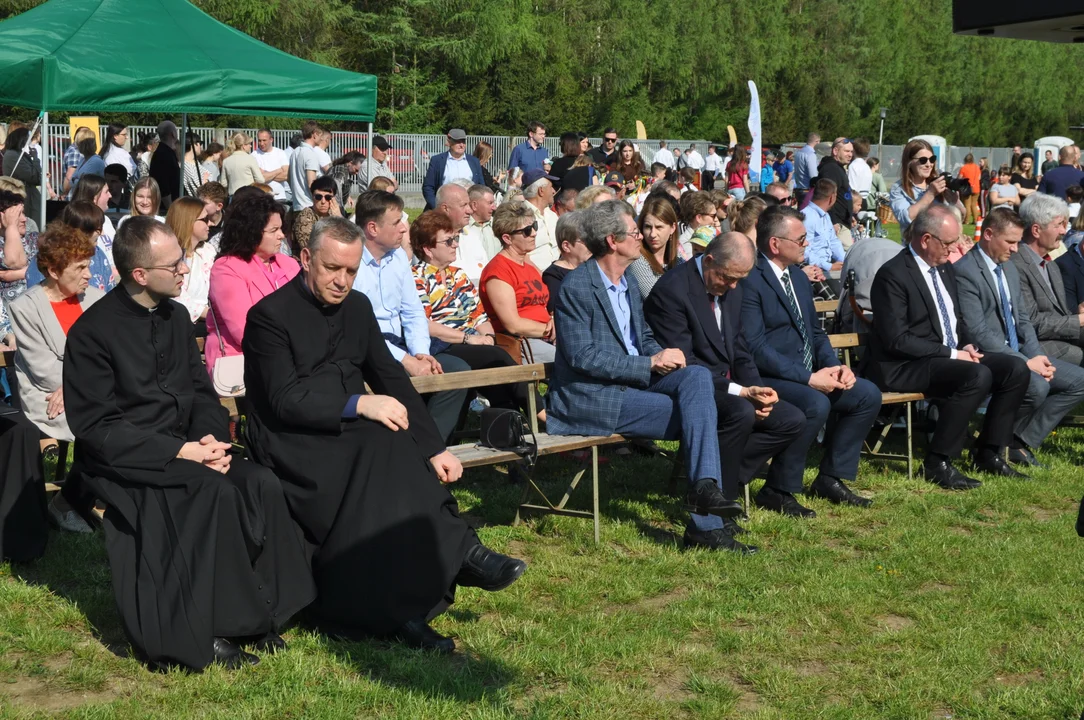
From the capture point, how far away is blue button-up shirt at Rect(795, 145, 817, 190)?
1997 cm

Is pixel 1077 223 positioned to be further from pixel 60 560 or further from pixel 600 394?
pixel 60 560

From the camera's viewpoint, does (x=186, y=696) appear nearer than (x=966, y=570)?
Yes

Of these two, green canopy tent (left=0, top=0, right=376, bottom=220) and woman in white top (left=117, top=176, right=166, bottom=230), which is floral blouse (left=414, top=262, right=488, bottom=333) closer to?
woman in white top (left=117, top=176, right=166, bottom=230)

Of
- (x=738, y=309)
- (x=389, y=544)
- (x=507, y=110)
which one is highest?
(x=507, y=110)

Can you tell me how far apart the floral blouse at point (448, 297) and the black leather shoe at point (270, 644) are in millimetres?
3430

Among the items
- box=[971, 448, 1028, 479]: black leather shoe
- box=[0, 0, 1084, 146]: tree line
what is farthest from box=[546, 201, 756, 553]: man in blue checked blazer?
box=[0, 0, 1084, 146]: tree line

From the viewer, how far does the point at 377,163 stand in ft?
69.9

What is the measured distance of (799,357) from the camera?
23.4 ft

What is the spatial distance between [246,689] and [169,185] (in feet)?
38.8

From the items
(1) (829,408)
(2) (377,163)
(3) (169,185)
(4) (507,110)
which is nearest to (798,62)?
(4) (507,110)

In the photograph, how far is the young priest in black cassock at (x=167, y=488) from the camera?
177 inches

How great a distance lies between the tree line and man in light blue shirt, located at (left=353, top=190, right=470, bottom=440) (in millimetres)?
25426

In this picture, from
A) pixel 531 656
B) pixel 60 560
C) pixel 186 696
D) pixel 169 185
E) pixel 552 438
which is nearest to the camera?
pixel 186 696

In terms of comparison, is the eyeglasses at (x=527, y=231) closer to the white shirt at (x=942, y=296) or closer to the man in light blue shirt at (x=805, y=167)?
the white shirt at (x=942, y=296)
